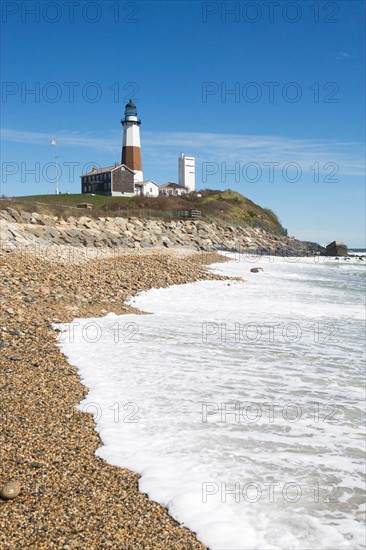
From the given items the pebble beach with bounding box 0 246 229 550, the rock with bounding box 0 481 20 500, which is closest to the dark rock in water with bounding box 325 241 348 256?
the pebble beach with bounding box 0 246 229 550

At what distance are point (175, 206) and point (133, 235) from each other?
23.0 meters

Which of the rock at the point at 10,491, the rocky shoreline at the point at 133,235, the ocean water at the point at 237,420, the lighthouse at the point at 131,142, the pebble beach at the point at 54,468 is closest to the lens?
the pebble beach at the point at 54,468

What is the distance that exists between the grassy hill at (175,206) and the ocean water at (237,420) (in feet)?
80.1

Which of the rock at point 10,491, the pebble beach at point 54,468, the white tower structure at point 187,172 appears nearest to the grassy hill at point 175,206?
the white tower structure at point 187,172

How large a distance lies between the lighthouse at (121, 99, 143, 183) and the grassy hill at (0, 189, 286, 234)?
8491 mm

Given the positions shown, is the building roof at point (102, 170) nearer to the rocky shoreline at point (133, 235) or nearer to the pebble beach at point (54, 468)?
the rocky shoreline at point (133, 235)

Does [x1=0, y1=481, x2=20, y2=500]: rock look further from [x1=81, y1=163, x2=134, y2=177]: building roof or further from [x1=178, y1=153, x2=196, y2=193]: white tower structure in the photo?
[x1=178, y1=153, x2=196, y2=193]: white tower structure

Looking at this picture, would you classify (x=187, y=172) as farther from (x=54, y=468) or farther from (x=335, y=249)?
(x=54, y=468)

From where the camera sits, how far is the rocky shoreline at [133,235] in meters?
21.2

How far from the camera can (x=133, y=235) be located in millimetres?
33406

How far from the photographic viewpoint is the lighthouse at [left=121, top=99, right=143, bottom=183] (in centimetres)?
6738

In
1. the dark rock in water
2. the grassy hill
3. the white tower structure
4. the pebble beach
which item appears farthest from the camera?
the white tower structure

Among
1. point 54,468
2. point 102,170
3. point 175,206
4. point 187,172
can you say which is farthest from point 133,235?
point 187,172

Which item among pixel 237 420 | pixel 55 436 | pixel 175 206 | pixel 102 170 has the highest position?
pixel 102 170
